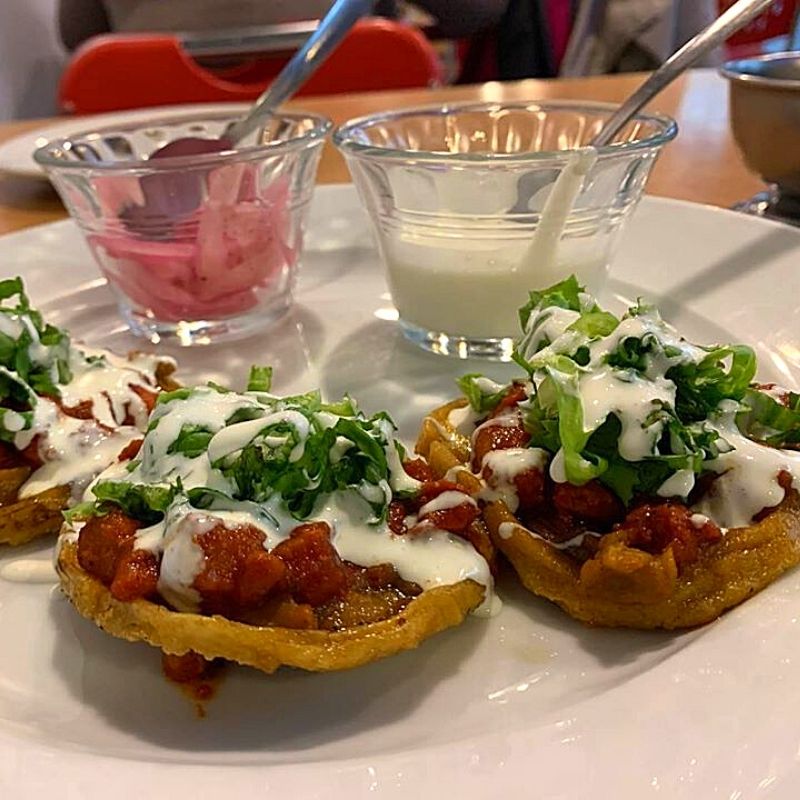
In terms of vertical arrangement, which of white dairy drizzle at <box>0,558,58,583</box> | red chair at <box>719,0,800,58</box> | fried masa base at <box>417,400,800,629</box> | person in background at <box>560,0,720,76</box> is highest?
fried masa base at <box>417,400,800,629</box>

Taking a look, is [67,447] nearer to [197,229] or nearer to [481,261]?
[197,229]

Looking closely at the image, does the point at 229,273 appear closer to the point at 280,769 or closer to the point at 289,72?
the point at 289,72

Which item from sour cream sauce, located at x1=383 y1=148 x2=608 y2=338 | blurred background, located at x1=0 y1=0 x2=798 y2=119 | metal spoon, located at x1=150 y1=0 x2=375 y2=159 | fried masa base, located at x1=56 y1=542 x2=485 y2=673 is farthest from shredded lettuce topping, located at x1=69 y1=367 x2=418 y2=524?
blurred background, located at x1=0 y1=0 x2=798 y2=119

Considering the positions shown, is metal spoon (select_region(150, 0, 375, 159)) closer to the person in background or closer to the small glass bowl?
the small glass bowl

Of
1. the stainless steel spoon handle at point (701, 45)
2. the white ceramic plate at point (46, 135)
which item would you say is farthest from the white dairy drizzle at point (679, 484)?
the white ceramic plate at point (46, 135)

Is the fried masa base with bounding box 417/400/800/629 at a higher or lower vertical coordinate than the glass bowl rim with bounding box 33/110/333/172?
lower

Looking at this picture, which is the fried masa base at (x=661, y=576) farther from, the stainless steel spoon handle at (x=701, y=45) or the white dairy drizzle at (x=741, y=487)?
the stainless steel spoon handle at (x=701, y=45)
